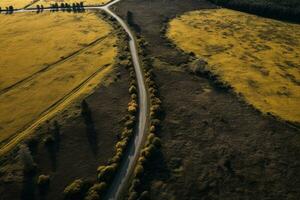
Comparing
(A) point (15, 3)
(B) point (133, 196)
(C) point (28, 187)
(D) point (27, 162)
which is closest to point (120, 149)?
(B) point (133, 196)

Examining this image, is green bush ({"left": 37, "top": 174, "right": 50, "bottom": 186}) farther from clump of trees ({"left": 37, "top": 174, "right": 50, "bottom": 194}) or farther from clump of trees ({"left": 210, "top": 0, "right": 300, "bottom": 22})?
clump of trees ({"left": 210, "top": 0, "right": 300, "bottom": 22})

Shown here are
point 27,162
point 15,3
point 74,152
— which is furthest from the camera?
point 15,3

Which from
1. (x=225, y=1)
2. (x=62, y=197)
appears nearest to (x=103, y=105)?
(x=62, y=197)

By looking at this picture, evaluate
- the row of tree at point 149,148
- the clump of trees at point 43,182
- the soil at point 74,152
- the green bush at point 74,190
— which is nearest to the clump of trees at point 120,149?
the soil at point 74,152

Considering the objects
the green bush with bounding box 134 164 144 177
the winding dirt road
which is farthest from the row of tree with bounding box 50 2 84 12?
the green bush with bounding box 134 164 144 177

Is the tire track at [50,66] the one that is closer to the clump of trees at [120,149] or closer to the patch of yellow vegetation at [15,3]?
the clump of trees at [120,149]

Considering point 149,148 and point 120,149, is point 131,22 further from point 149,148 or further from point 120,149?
point 149,148
